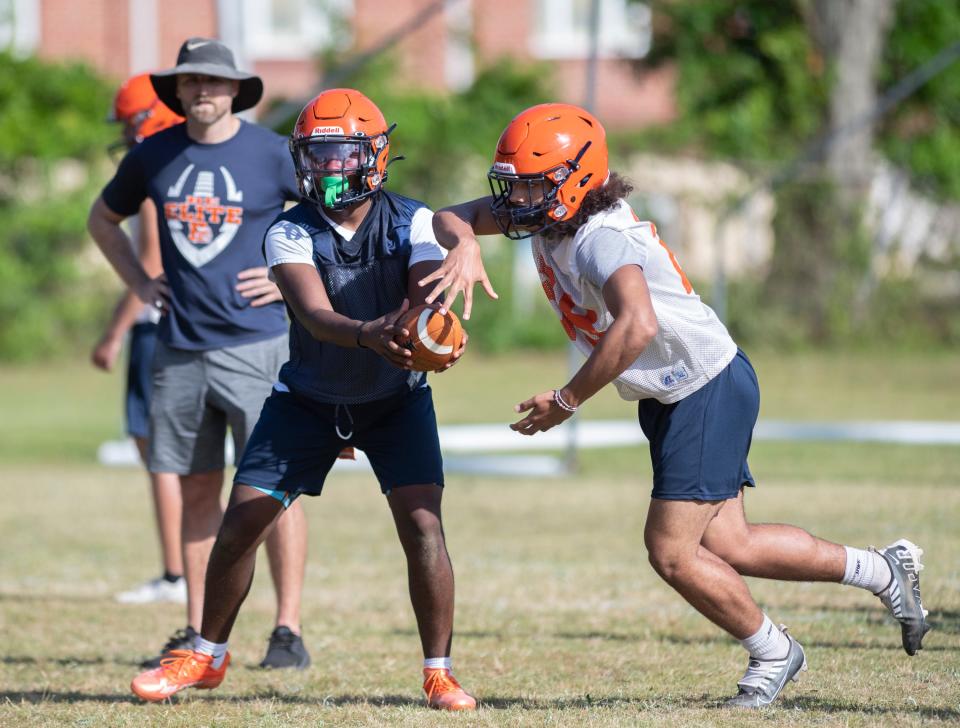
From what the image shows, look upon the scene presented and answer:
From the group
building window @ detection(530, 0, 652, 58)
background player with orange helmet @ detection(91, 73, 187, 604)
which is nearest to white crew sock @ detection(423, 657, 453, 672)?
background player with orange helmet @ detection(91, 73, 187, 604)

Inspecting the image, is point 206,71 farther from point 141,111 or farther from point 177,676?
point 177,676

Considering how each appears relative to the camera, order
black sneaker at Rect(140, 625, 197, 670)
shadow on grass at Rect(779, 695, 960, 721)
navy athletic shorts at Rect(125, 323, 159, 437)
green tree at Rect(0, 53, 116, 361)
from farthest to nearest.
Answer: green tree at Rect(0, 53, 116, 361), navy athletic shorts at Rect(125, 323, 159, 437), black sneaker at Rect(140, 625, 197, 670), shadow on grass at Rect(779, 695, 960, 721)

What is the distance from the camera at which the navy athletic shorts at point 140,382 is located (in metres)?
7.90

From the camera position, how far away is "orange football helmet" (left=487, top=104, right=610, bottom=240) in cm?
469

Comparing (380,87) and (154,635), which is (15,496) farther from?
(380,87)

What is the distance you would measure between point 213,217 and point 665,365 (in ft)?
7.05

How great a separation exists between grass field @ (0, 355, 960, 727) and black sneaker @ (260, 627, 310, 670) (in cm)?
9

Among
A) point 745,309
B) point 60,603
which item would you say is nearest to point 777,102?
point 745,309

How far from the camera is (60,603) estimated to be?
24.0 ft

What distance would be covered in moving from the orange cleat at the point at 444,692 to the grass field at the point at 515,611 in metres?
0.08

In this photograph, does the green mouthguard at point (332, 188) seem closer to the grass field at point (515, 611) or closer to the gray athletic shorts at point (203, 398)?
the gray athletic shorts at point (203, 398)

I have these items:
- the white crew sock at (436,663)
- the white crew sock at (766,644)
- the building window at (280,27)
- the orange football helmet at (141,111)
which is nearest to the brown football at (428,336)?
the white crew sock at (436,663)

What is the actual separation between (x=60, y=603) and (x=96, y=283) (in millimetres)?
15325

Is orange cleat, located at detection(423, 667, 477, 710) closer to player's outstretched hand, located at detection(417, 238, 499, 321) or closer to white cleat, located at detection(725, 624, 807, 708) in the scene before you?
white cleat, located at detection(725, 624, 807, 708)
